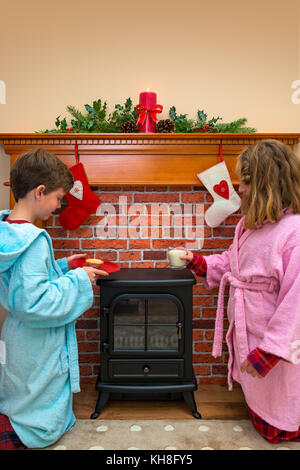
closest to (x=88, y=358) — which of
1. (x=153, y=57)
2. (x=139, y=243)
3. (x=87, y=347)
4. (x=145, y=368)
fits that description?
(x=87, y=347)

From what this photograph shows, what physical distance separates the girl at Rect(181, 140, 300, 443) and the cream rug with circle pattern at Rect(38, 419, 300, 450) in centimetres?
9

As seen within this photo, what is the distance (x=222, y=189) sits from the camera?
2.05 metres

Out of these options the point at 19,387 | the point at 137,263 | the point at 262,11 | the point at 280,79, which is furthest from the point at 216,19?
the point at 19,387

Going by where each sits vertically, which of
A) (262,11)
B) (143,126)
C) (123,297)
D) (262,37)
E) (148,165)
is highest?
(262,11)

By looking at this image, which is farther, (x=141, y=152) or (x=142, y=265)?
(x=142, y=265)

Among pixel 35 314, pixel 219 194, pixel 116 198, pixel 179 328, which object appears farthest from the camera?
pixel 116 198

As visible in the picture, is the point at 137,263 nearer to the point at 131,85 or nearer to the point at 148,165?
the point at 148,165

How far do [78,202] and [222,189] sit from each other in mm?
827

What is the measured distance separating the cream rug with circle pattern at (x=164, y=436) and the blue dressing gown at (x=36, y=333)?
12cm

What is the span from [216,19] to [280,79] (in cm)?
54

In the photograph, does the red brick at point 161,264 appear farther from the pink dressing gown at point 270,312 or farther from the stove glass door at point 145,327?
the pink dressing gown at point 270,312

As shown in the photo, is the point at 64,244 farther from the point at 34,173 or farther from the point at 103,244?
the point at 34,173

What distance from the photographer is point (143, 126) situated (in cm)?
204

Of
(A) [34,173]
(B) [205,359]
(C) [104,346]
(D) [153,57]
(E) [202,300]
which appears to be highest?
(D) [153,57]
